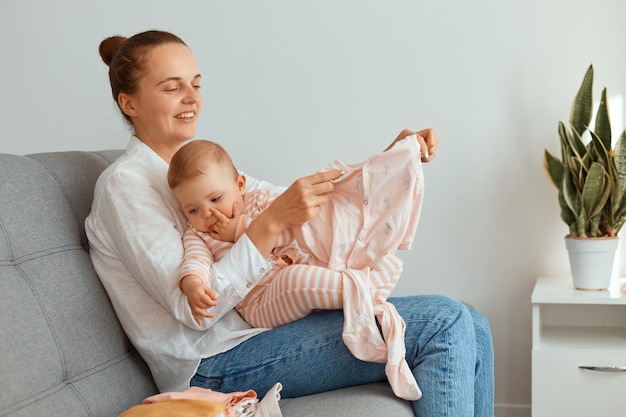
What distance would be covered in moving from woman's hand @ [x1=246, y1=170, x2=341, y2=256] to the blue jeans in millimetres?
218

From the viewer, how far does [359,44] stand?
9.53ft

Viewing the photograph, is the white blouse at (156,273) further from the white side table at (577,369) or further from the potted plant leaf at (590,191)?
the potted plant leaf at (590,191)

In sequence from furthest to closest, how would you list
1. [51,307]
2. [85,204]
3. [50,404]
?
[85,204], [51,307], [50,404]

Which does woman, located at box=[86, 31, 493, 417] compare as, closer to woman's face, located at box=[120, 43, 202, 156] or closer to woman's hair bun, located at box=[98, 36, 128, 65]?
woman's face, located at box=[120, 43, 202, 156]

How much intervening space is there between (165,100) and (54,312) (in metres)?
0.59

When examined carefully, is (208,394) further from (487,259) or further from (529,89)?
(529,89)

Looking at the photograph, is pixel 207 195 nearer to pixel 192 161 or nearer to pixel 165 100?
pixel 192 161

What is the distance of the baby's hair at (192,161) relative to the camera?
5.93 feet

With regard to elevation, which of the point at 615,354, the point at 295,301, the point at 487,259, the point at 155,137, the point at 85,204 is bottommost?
the point at 615,354

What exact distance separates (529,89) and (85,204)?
161 centimetres

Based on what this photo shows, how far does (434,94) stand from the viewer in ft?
9.40

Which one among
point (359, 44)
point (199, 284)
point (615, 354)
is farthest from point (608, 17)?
point (199, 284)

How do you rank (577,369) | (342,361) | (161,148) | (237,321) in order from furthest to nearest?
1. (577,369)
2. (161,148)
3. (237,321)
4. (342,361)

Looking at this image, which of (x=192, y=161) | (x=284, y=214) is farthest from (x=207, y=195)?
(x=284, y=214)
